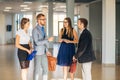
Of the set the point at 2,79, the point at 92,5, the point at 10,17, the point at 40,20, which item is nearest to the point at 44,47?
the point at 40,20

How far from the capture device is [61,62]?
7406 millimetres

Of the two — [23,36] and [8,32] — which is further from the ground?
[8,32]

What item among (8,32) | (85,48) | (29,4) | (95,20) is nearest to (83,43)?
(85,48)

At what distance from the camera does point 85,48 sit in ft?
20.5

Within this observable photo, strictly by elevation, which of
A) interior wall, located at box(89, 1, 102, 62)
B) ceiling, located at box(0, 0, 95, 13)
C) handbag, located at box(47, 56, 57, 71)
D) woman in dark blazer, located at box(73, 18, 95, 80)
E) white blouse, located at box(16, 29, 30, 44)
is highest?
ceiling, located at box(0, 0, 95, 13)

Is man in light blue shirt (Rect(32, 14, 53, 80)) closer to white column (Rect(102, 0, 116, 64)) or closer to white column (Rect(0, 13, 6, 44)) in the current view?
white column (Rect(102, 0, 116, 64))

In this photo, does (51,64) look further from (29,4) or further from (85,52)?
(29,4)

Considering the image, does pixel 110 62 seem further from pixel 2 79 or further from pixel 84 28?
pixel 84 28

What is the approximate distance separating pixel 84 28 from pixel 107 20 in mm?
6259

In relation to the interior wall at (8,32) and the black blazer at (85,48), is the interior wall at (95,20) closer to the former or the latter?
the black blazer at (85,48)

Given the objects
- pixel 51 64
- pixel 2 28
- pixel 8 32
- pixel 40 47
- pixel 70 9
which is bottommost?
pixel 51 64

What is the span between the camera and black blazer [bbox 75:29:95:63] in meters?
6.25

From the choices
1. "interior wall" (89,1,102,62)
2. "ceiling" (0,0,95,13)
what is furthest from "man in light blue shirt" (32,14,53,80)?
"interior wall" (89,1,102,62)

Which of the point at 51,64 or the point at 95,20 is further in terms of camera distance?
the point at 95,20
